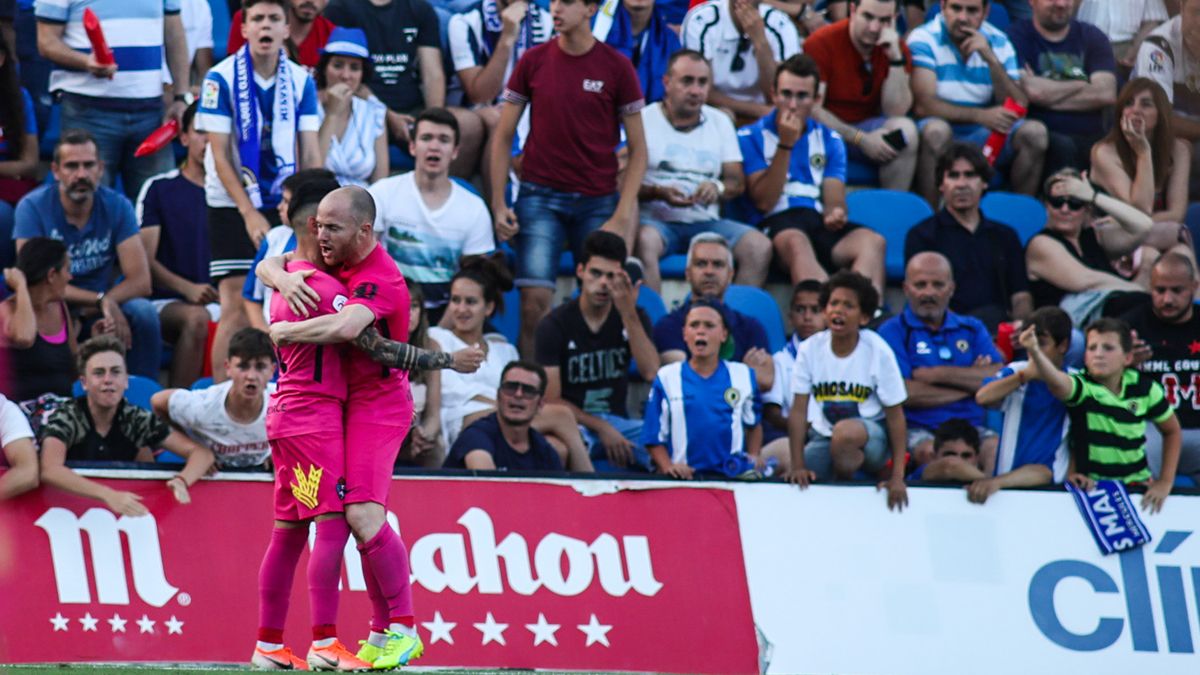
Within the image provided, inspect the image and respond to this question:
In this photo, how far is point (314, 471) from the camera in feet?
20.4

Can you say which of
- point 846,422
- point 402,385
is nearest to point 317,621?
point 402,385

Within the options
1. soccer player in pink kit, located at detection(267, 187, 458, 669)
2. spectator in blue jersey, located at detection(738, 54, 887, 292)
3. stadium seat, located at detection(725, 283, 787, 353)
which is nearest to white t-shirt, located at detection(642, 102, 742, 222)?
spectator in blue jersey, located at detection(738, 54, 887, 292)

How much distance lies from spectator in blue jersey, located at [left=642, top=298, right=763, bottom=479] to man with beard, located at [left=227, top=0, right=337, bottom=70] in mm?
3495

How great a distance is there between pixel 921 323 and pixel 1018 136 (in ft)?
8.83

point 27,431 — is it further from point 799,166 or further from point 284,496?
point 799,166

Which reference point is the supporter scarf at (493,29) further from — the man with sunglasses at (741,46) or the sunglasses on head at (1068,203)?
the sunglasses on head at (1068,203)

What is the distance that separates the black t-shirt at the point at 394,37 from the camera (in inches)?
447

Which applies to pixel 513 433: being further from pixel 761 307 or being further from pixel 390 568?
pixel 390 568

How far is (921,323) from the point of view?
1008 cm

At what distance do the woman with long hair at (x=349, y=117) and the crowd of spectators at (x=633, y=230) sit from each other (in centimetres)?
3

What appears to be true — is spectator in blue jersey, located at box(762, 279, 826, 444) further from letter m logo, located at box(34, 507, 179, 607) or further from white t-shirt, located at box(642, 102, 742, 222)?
letter m logo, located at box(34, 507, 179, 607)

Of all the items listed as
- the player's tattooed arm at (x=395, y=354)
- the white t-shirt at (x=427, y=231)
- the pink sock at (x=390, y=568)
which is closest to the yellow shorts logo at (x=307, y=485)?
the pink sock at (x=390, y=568)

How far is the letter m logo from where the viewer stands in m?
8.08

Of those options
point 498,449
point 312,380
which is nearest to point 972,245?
point 498,449
